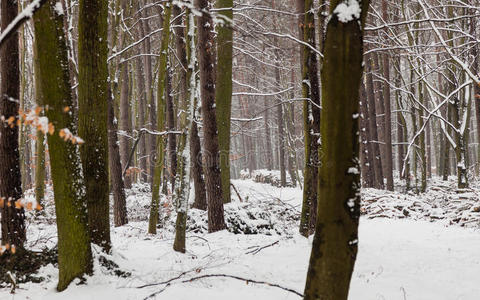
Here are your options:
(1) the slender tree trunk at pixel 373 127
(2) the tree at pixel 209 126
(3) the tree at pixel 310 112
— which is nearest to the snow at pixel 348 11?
(3) the tree at pixel 310 112

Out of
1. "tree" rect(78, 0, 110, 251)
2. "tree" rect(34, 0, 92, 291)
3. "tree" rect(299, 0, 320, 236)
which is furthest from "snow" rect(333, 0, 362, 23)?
"tree" rect(299, 0, 320, 236)

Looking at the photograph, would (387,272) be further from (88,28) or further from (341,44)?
(88,28)

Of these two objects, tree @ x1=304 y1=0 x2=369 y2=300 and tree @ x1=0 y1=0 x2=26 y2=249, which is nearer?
tree @ x1=304 y1=0 x2=369 y2=300

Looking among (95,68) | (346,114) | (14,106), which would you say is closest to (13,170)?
(14,106)

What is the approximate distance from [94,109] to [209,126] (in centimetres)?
393

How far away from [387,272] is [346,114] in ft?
12.8

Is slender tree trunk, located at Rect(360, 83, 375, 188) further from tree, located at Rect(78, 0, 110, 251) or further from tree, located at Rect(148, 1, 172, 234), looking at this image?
tree, located at Rect(78, 0, 110, 251)

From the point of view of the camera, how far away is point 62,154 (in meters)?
3.84

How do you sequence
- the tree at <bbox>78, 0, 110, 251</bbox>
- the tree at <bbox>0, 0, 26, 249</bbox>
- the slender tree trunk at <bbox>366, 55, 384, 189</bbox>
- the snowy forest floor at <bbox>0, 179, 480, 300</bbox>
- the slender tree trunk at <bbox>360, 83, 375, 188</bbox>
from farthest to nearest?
1. the slender tree trunk at <bbox>366, 55, 384, 189</bbox>
2. the slender tree trunk at <bbox>360, 83, 375, 188</bbox>
3. the tree at <bbox>0, 0, 26, 249</bbox>
4. the tree at <bbox>78, 0, 110, 251</bbox>
5. the snowy forest floor at <bbox>0, 179, 480, 300</bbox>

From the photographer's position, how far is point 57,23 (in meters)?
3.80

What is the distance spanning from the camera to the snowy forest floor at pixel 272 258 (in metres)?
4.29

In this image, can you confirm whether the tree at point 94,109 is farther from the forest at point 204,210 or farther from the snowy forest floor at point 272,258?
the snowy forest floor at point 272,258

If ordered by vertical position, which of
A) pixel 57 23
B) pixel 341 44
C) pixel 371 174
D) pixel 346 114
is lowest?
pixel 371 174

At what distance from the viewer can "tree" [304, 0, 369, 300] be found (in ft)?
8.96
